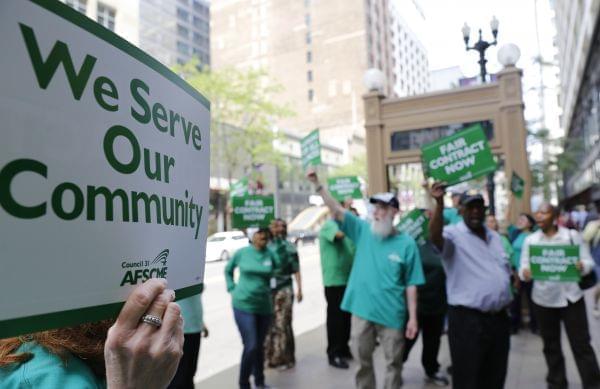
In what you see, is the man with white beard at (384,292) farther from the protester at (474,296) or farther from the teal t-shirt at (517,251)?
the teal t-shirt at (517,251)

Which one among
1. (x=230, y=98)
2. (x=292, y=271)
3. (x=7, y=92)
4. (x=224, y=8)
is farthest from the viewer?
(x=224, y=8)

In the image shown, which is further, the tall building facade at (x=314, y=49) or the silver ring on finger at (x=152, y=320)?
the tall building facade at (x=314, y=49)

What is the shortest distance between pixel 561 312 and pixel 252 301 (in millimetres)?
3195

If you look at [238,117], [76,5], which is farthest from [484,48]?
[238,117]

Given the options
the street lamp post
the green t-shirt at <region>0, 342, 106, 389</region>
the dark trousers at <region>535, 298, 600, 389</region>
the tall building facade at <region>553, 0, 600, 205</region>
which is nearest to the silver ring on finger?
the green t-shirt at <region>0, 342, 106, 389</region>

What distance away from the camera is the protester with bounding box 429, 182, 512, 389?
12.6 feet

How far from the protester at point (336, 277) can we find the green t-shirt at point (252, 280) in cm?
126

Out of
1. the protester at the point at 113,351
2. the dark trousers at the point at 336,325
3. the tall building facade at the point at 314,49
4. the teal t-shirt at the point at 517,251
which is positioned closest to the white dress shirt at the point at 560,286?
the teal t-shirt at the point at 517,251

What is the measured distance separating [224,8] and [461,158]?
237 feet

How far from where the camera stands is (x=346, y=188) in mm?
8469

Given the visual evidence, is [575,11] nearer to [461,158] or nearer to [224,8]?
[461,158]

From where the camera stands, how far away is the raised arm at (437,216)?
3.78 metres

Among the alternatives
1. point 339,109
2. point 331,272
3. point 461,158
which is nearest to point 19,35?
point 461,158

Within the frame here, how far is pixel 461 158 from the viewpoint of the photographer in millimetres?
4523
